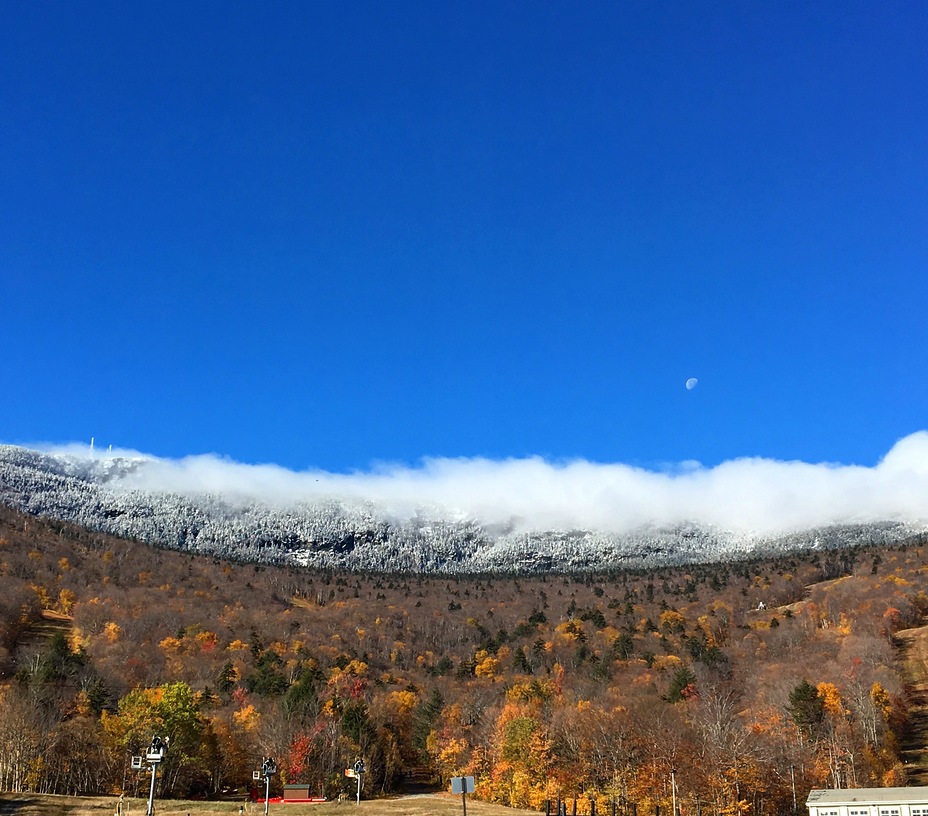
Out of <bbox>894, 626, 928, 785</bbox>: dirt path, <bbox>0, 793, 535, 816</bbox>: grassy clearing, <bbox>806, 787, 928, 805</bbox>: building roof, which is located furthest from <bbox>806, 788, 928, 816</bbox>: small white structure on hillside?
<bbox>894, 626, 928, 785</bbox>: dirt path

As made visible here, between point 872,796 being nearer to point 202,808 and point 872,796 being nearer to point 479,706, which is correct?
point 202,808

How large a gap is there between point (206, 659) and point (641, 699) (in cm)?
8592

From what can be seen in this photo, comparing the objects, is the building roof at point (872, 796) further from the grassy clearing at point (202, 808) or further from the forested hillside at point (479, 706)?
the grassy clearing at point (202, 808)

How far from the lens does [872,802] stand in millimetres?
68688

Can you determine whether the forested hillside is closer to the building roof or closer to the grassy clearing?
the building roof

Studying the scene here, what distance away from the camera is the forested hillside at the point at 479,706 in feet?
278

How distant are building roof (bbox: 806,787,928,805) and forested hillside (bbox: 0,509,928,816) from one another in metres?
8.13

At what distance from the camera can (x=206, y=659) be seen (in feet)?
521

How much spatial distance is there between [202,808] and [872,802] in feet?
182

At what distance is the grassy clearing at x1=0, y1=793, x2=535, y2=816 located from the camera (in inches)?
2596

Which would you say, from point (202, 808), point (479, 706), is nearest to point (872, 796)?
point (202, 808)

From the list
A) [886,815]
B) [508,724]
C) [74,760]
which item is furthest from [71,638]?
[886,815]

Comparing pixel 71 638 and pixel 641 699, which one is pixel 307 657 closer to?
pixel 71 638

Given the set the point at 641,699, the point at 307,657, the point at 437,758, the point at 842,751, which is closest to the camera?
the point at 842,751
